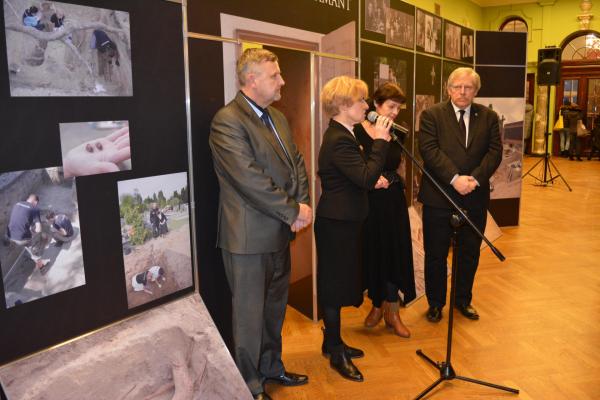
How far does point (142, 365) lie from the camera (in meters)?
2.07

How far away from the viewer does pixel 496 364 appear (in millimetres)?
2857

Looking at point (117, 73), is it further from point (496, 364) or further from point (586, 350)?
point (586, 350)

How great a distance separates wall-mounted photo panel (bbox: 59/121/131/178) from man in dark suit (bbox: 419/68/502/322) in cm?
207

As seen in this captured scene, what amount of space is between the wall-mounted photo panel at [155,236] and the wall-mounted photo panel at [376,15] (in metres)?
2.23

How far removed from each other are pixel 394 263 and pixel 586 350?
1250 millimetres

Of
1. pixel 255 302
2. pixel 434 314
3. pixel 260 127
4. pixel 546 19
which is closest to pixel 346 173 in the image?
pixel 260 127

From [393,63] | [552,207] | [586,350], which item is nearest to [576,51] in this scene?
[552,207]

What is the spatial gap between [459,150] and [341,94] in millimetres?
1173

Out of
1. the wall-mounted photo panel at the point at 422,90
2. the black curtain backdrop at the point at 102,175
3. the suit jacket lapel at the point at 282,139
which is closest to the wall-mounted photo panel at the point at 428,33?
the wall-mounted photo panel at the point at 422,90

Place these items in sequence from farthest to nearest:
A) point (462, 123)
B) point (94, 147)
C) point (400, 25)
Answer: point (400, 25)
point (462, 123)
point (94, 147)

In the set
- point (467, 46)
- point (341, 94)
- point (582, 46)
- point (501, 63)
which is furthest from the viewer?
point (582, 46)

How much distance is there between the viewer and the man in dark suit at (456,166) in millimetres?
3289

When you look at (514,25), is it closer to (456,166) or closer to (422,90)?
(422,90)

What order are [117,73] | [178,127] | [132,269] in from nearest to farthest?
1. [117,73]
2. [132,269]
3. [178,127]
